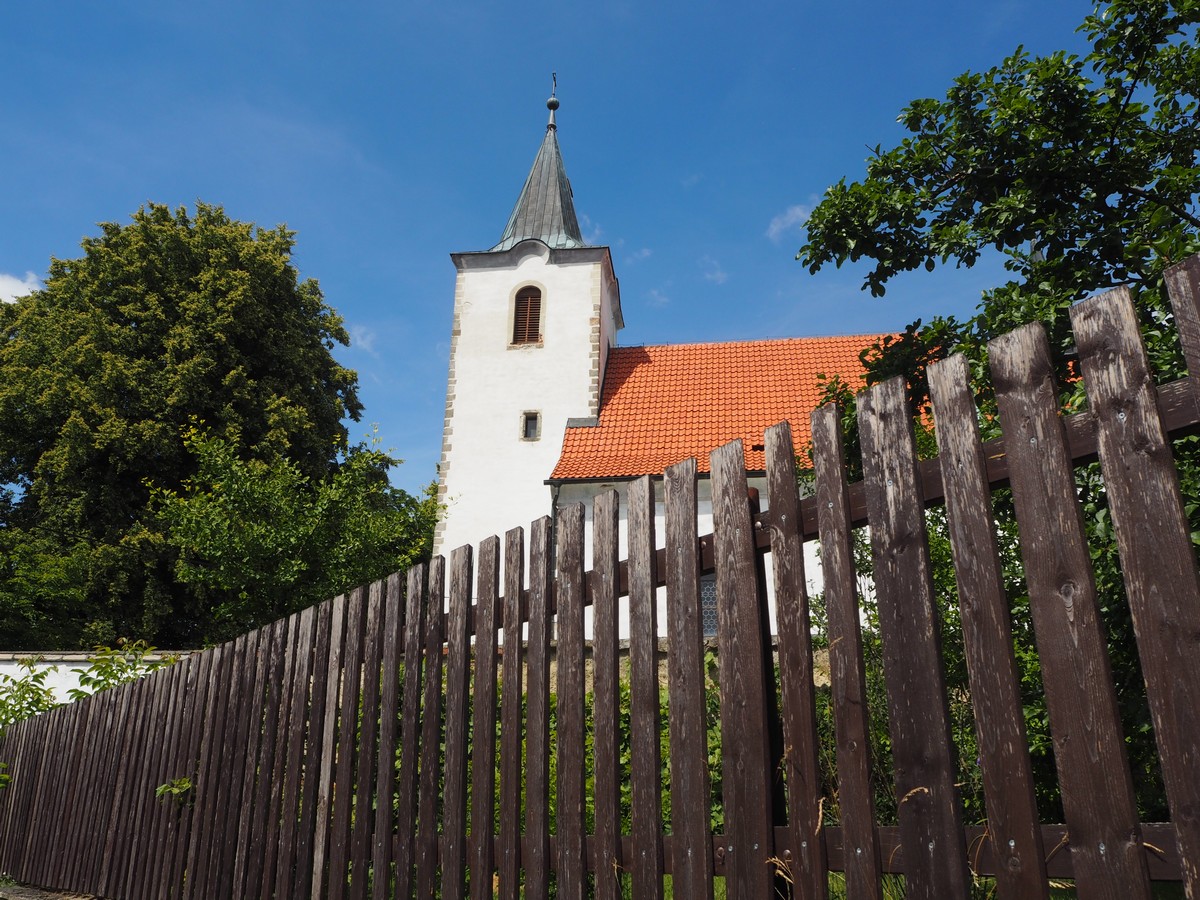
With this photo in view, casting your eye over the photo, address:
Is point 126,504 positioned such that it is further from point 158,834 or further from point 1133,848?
point 1133,848

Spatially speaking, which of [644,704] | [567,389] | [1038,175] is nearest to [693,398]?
[567,389]

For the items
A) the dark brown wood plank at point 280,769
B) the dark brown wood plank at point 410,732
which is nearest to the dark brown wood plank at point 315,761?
the dark brown wood plank at point 280,769

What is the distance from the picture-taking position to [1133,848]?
1.68m

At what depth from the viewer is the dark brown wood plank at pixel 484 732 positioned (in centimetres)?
320

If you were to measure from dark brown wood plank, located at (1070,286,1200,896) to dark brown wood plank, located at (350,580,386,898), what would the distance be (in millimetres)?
2886

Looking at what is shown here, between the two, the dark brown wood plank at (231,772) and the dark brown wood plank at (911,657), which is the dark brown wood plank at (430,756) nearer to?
the dark brown wood plank at (231,772)

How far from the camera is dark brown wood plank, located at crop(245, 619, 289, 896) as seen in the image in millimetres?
4395

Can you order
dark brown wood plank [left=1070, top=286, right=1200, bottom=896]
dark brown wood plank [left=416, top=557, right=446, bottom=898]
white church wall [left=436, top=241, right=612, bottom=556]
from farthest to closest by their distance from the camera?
white church wall [left=436, top=241, right=612, bottom=556], dark brown wood plank [left=416, top=557, right=446, bottom=898], dark brown wood plank [left=1070, top=286, right=1200, bottom=896]

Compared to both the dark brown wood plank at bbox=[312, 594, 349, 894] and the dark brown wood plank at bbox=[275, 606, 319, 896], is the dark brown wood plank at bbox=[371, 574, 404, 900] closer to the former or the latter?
the dark brown wood plank at bbox=[312, 594, 349, 894]

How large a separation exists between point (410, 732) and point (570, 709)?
39.8 inches

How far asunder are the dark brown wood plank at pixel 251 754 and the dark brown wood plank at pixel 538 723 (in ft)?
7.01

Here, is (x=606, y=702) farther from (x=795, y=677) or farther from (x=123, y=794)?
(x=123, y=794)

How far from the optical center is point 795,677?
2.32 metres

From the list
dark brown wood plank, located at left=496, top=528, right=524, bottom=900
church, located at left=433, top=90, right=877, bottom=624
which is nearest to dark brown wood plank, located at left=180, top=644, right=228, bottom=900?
dark brown wood plank, located at left=496, top=528, right=524, bottom=900
